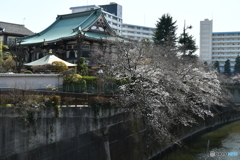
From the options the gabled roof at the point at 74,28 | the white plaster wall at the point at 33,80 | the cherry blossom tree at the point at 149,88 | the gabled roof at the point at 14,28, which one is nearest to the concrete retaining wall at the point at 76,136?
the cherry blossom tree at the point at 149,88

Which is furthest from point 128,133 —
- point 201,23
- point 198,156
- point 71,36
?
point 201,23

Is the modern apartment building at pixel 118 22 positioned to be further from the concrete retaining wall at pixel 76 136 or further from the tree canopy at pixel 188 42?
the concrete retaining wall at pixel 76 136

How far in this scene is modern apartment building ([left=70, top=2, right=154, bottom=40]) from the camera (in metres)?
88.5

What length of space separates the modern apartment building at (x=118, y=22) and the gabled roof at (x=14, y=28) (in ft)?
119

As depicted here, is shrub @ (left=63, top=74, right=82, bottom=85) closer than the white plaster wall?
No

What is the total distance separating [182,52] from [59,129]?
28485mm

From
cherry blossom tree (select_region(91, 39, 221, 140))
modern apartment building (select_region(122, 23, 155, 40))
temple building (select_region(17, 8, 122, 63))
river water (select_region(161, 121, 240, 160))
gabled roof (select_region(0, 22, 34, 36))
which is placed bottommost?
river water (select_region(161, 121, 240, 160))

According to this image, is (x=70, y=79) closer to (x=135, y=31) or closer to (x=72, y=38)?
(x=72, y=38)

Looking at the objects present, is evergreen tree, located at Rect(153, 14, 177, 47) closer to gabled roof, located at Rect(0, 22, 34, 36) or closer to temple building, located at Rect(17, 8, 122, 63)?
temple building, located at Rect(17, 8, 122, 63)

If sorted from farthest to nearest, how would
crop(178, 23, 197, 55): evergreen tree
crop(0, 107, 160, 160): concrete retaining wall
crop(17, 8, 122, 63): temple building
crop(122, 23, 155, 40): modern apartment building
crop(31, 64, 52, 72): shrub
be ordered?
crop(122, 23, 155, 40): modern apartment building, crop(178, 23, 197, 55): evergreen tree, crop(17, 8, 122, 63): temple building, crop(31, 64, 52, 72): shrub, crop(0, 107, 160, 160): concrete retaining wall

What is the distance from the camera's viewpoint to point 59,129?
14.0 m

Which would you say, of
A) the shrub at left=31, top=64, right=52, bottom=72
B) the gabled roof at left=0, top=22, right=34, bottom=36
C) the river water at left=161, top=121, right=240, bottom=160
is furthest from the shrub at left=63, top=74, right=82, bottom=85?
the gabled roof at left=0, top=22, right=34, bottom=36

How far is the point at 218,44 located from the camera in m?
94.8

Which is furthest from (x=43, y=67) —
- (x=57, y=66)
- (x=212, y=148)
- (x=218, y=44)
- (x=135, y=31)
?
(x=218, y=44)
